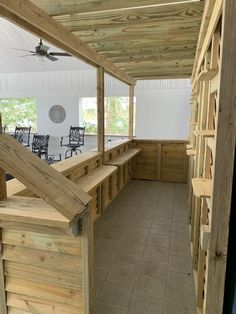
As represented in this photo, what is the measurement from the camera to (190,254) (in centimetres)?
256

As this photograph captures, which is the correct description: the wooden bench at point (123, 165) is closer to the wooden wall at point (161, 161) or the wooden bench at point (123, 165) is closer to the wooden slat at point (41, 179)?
the wooden wall at point (161, 161)

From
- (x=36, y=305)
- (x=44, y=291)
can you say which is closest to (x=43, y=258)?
(x=44, y=291)

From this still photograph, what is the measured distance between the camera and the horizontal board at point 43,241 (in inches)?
49.9

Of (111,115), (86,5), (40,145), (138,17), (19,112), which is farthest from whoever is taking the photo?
(19,112)

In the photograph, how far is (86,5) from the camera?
1865 mm

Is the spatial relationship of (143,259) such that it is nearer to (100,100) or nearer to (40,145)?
(100,100)

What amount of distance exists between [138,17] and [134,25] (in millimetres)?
206

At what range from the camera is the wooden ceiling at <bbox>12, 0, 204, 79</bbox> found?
1.87 m

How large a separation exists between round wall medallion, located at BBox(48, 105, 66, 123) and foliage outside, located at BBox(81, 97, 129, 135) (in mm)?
667

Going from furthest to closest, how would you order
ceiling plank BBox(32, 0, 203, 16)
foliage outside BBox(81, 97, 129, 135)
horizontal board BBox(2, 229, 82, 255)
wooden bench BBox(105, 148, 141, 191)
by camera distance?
1. foliage outside BBox(81, 97, 129, 135)
2. wooden bench BBox(105, 148, 141, 191)
3. ceiling plank BBox(32, 0, 203, 16)
4. horizontal board BBox(2, 229, 82, 255)

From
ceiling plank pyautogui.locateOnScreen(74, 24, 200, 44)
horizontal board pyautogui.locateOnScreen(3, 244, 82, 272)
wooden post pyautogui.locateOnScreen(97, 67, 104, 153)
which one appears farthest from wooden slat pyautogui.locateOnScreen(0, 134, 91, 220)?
wooden post pyautogui.locateOnScreen(97, 67, 104, 153)

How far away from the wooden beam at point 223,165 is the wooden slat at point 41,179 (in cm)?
61

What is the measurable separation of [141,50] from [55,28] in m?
1.35

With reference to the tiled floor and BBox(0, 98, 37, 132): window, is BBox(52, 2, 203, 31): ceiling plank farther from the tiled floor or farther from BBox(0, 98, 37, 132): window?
BBox(0, 98, 37, 132): window
